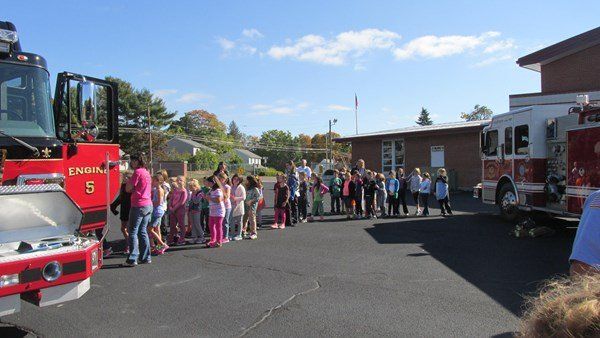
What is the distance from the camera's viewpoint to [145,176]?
298 inches

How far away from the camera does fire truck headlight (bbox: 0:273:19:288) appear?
142 inches

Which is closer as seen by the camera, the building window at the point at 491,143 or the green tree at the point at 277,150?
the building window at the point at 491,143

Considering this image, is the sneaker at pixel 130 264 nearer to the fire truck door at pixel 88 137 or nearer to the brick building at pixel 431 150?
the fire truck door at pixel 88 137

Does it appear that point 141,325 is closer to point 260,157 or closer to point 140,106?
point 140,106

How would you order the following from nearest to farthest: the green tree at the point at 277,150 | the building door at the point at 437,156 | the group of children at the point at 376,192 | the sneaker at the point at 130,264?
the sneaker at the point at 130,264, the group of children at the point at 376,192, the building door at the point at 437,156, the green tree at the point at 277,150

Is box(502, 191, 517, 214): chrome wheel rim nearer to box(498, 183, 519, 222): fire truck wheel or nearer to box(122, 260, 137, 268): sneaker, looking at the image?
box(498, 183, 519, 222): fire truck wheel

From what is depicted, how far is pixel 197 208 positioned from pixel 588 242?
848 centimetres

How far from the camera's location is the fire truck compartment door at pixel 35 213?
4242 millimetres

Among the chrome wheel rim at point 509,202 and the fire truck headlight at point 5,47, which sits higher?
the fire truck headlight at point 5,47

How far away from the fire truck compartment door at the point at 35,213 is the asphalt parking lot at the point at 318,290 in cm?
111

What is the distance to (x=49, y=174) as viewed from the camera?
519cm

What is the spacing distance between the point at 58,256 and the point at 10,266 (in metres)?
0.37

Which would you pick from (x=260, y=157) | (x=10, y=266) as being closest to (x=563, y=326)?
(x=10, y=266)

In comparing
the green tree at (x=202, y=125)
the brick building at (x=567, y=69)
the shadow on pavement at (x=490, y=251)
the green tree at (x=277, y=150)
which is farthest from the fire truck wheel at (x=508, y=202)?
the green tree at (x=202, y=125)
